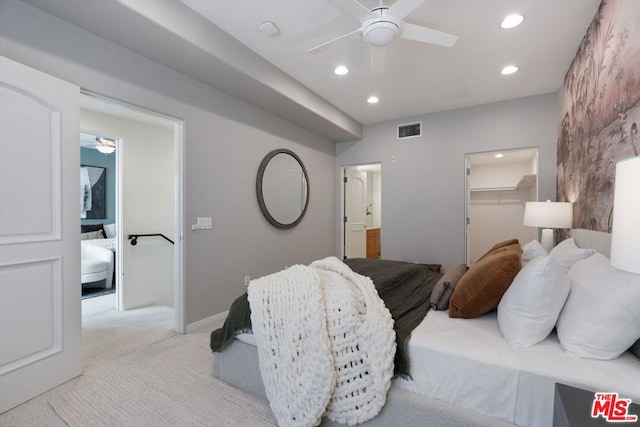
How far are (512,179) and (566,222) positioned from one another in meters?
3.14

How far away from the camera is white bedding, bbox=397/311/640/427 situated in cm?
108

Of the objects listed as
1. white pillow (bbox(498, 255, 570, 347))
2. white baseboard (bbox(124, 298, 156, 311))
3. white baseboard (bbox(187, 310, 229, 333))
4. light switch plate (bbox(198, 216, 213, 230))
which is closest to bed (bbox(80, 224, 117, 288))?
white baseboard (bbox(124, 298, 156, 311))

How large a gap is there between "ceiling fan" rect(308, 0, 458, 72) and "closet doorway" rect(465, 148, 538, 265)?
3804 millimetres

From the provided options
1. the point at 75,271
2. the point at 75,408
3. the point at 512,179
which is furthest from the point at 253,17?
the point at 512,179

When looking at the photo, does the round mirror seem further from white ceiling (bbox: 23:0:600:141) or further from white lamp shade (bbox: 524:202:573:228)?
white lamp shade (bbox: 524:202:573:228)

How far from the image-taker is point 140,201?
377 centimetres

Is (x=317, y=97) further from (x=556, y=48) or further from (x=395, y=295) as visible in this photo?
(x=395, y=295)

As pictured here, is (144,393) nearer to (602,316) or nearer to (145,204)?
(602,316)

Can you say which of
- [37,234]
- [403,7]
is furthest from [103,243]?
[403,7]

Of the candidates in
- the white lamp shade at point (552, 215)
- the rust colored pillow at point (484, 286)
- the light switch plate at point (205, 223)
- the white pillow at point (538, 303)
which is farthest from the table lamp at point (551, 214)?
the light switch plate at point (205, 223)

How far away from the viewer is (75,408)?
1691 mm

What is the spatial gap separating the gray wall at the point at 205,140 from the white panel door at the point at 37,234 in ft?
0.96

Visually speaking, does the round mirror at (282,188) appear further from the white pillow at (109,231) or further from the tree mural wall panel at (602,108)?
the white pillow at (109,231)

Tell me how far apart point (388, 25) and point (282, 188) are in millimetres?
2507
